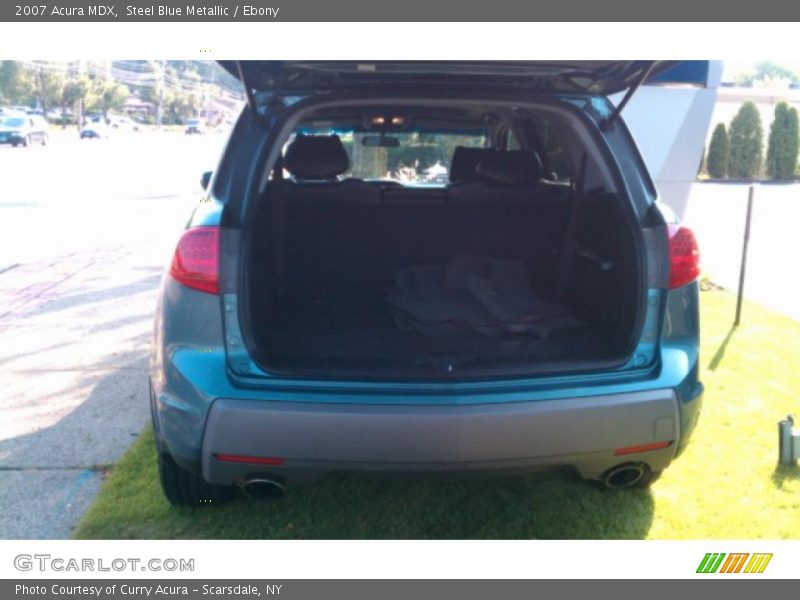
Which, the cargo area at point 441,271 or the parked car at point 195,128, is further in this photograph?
the parked car at point 195,128

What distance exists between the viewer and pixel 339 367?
2742mm

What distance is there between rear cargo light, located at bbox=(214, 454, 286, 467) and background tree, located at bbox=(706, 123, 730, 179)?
23.3m

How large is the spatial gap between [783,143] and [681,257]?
22.7 m

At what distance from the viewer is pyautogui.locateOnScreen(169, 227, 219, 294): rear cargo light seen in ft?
8.54

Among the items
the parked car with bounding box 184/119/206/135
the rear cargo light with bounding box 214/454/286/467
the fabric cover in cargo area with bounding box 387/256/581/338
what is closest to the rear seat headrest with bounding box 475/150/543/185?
the fabric cover in cargo area with bounding box 387/256/581/338

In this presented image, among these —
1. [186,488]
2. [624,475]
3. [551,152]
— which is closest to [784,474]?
[624,475]

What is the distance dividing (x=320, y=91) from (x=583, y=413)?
4.99ft

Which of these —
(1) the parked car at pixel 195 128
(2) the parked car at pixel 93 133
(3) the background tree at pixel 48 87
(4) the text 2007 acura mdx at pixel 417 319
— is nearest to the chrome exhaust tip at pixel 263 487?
(4) the text 2007 acura mdx at pixel 417 319

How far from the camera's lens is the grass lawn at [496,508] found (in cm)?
313

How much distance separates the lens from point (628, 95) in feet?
9.63

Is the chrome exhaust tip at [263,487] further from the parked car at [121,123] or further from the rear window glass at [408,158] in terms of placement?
the parked car at [121,123]

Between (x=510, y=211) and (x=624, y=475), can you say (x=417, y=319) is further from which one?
(x=624, y=475)

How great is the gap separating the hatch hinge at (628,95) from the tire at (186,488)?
2.04 m

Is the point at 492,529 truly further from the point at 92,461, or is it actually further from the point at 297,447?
the point at 92,461
